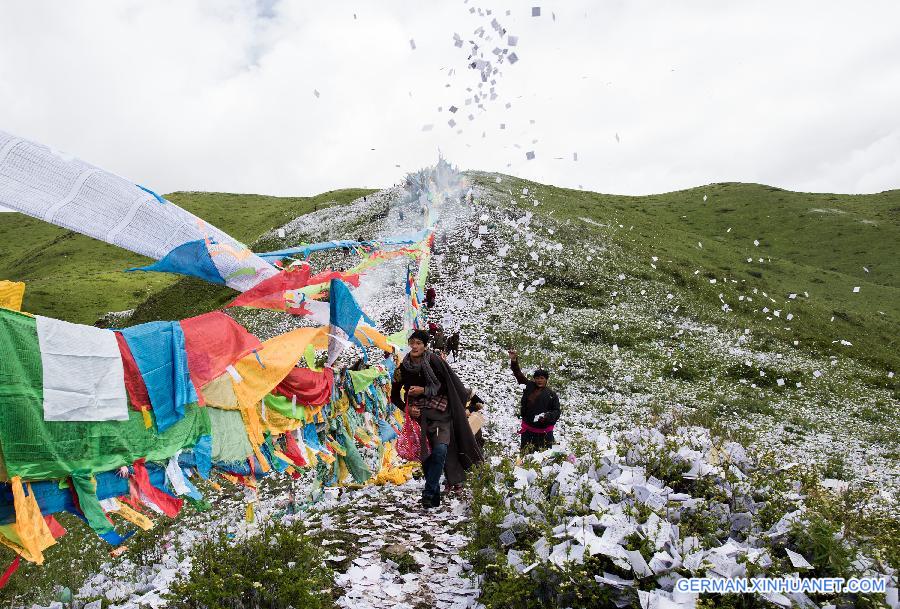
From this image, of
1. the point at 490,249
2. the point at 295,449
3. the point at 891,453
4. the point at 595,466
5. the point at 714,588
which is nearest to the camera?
the point at 714,588

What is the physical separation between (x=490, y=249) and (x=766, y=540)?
105 feet

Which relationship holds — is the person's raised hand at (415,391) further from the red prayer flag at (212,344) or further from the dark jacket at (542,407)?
the red prayer flag at (212,344)

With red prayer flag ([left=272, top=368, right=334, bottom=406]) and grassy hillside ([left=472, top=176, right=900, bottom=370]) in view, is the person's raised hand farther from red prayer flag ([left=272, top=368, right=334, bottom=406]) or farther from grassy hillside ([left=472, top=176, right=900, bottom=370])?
grassy hillside ([left=472, top=176, right=900, bottom=370])

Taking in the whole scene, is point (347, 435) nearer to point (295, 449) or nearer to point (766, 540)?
point (295, 449)

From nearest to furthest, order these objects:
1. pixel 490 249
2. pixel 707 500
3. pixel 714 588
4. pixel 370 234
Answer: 1. pixel 714 588
2. pixel 707 500
3. pixel 490 249
4. pixel 370 234

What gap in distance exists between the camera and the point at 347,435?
8453mm

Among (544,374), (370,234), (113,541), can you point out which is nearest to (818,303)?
(370,234)

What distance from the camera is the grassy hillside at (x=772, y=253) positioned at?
111 feet

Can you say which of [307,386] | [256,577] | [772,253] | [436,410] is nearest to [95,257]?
[307,386]

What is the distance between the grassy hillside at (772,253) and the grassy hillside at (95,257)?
29371 millimetres

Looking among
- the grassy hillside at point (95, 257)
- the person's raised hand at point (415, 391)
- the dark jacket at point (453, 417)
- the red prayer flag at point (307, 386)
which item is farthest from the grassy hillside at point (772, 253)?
the red prayer flag at point (307, 386)

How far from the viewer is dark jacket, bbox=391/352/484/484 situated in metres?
8.11

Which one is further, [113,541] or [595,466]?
[595,466]

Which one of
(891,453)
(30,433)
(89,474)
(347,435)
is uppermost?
(30,433)
